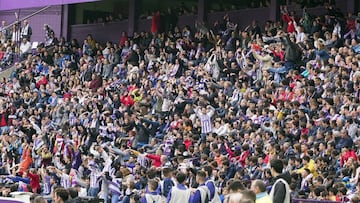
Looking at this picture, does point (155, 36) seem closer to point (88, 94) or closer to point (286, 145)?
point (88, 94)

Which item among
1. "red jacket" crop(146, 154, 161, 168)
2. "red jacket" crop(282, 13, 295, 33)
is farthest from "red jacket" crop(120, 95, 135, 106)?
"red jacket" crop(282, 13, 295, 33)

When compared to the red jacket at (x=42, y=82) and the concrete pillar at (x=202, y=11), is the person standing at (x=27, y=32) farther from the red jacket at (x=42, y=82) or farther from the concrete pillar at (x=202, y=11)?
the concrete pillar at (x=202, y=11)

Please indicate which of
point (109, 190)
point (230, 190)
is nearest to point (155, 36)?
point (109, 190)

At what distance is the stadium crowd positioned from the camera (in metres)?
20.3

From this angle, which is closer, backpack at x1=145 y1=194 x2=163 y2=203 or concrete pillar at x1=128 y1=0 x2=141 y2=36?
backpack at x1=145 y1=194 x2=163 y2=203

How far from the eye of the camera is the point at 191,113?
86.7 ft

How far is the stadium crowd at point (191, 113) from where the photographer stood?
20281mm

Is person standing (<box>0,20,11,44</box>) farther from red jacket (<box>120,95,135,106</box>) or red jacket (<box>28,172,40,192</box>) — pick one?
red jacket (<box>28,172,40,192</box>)

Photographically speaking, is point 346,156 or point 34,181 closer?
point 346,156

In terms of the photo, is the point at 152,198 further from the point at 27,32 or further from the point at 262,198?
the point at 27,32

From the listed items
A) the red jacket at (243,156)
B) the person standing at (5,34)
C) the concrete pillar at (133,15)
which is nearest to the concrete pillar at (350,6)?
the red jacket at (243,156)

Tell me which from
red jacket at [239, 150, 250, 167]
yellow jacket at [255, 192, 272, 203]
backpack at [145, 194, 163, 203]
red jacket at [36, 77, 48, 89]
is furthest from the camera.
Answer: red jacket at [36, 77, 48, 89]

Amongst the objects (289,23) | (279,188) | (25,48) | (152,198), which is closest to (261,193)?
(279,188)

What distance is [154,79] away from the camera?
1196 inches
